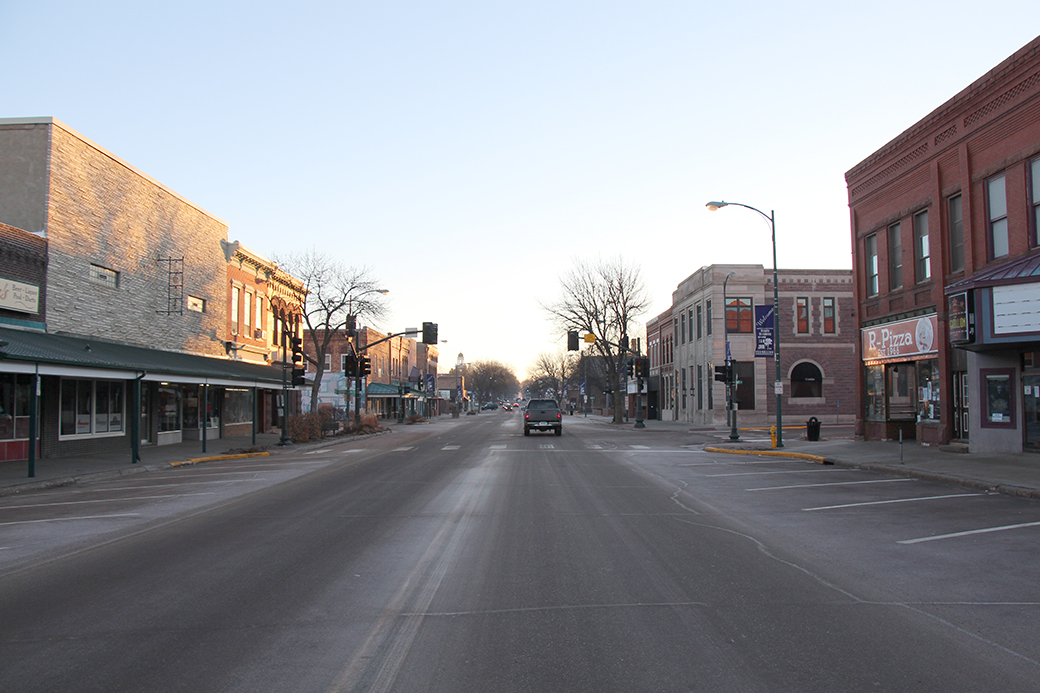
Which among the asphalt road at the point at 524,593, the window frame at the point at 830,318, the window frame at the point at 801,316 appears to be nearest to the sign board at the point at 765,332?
the asphalt road at the point at 524,593

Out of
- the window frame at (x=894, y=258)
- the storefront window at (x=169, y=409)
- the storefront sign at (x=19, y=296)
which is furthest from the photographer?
the storefront window at (x=169, y=409)

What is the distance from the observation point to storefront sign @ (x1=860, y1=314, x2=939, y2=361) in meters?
23.1

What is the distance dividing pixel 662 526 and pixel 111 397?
2303 centimetres

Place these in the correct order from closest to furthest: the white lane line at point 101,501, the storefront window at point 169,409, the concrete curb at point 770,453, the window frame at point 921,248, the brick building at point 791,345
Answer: the white lane line at point 101,501 < the concrete curb at point 770,453 < the window frame at point 921,248 < the storefront window at point 169,409 < the brick building at point 791,345

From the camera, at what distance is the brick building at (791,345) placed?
156 ft

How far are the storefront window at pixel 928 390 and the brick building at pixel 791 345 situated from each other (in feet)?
75.9

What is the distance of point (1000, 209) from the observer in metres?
19.9

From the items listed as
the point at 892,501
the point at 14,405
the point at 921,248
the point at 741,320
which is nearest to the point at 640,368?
the point at 741,320

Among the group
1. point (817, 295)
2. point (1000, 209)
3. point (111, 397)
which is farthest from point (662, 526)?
point (817, 295)

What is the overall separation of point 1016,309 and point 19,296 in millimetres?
26757

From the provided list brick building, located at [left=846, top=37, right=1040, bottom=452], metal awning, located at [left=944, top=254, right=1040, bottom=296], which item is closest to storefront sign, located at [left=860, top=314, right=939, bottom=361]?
brick building, located at [left=846, top=37, right=1040, bottom=452]

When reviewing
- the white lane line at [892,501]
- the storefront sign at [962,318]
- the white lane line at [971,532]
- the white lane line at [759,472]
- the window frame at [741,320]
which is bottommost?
the white lane line at [759,472]

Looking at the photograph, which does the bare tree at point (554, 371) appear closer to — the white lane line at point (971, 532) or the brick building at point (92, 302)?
the brick building at point (92, 302)

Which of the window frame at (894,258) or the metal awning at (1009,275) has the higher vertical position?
the window frame at (894,258)
